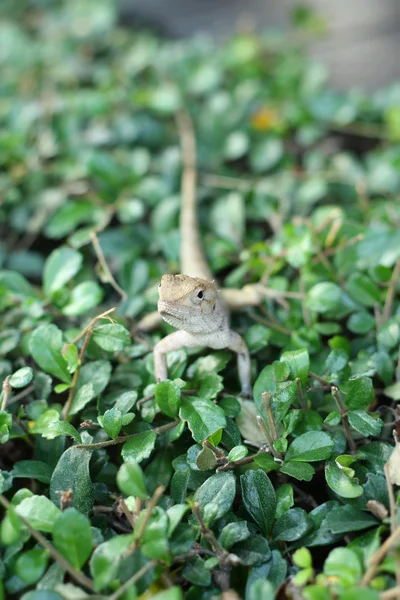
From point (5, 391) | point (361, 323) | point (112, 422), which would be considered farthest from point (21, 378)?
point (361, 323)

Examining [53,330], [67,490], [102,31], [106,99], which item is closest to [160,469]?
[67,490]

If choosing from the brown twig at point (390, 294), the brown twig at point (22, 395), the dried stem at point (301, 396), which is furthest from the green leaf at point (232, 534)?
the brown twig at point (390, 294)

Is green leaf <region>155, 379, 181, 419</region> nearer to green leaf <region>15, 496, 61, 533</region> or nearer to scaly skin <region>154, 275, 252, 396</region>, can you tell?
scaly skin <region>154, 275, 252, 396</region>

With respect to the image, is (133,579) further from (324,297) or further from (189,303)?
(324,297)

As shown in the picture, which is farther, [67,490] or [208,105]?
[208,105]

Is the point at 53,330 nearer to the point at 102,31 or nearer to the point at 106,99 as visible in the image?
the point at 106,99

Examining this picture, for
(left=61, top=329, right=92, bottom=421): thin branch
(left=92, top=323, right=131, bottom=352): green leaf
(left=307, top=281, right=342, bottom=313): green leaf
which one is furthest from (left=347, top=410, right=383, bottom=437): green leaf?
(left=61, top=329, right=92, bottom=421): thin branch

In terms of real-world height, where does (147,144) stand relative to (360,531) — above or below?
above
